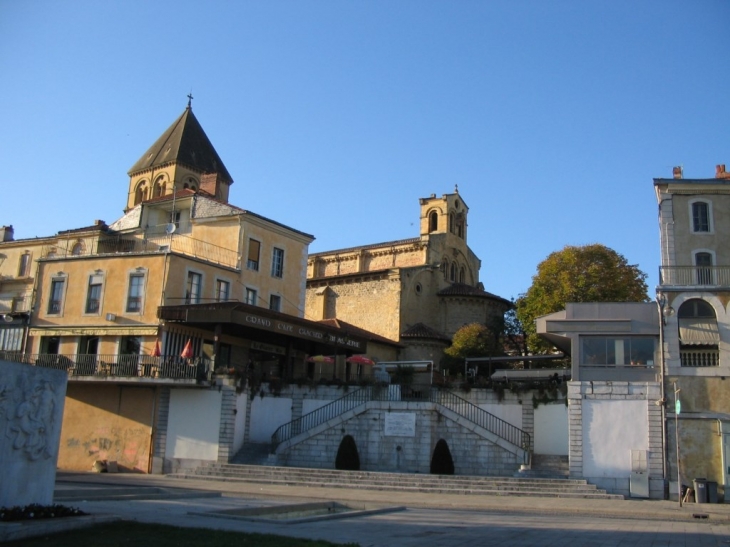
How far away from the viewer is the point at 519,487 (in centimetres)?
2602

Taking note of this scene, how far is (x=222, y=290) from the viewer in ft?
127

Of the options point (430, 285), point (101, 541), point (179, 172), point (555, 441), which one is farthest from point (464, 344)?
point (101, 541)

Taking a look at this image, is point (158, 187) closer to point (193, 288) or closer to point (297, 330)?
point (193, 288)

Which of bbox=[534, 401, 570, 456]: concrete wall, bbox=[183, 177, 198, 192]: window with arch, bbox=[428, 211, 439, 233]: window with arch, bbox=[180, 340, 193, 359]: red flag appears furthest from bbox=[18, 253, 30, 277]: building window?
bbox=[534, 401, 570, 456]: concrete wall

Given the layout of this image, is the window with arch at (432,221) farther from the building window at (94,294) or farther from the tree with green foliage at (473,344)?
the building window at (94,294)

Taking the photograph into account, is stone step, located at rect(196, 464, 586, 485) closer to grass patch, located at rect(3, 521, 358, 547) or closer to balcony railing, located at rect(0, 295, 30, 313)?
grass patch, located at rect(3, 521, 358, 547)

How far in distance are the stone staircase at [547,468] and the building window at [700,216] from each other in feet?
34.0

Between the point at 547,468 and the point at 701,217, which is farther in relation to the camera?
the point at 701,217

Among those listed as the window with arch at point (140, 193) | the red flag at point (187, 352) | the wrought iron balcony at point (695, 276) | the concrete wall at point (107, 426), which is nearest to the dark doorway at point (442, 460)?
the wrought iron balcony at point (695, 276)

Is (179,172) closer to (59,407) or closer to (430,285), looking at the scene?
(430,285)

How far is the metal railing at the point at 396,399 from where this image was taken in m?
31.2

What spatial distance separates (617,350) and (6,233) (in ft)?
147

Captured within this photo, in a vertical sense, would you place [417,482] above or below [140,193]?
below

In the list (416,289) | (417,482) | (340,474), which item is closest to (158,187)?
(416,289)
